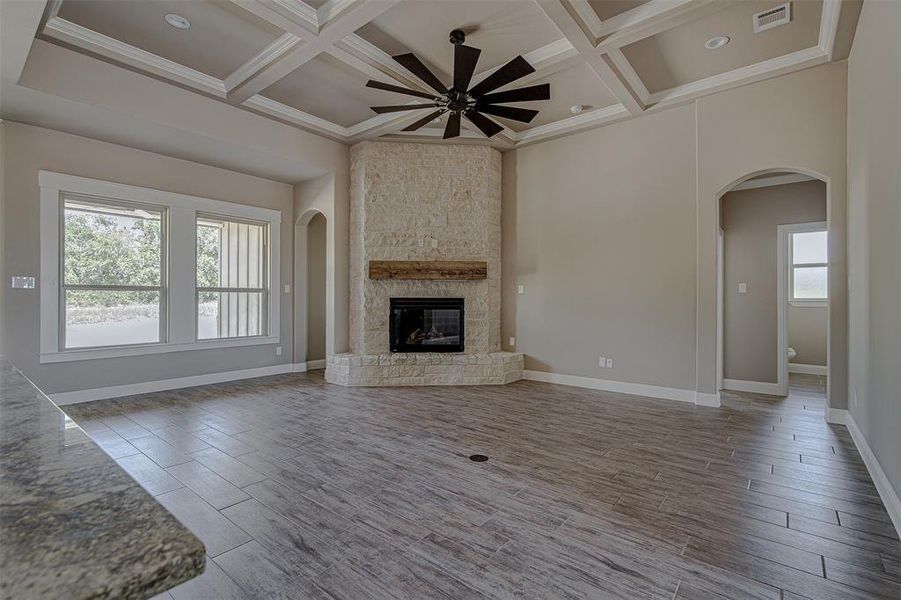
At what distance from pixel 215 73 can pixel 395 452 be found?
13.7 ft

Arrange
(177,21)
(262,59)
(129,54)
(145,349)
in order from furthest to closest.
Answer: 1. (145,349)
2. (262,59)
3. (129,54)
4. (177,21)

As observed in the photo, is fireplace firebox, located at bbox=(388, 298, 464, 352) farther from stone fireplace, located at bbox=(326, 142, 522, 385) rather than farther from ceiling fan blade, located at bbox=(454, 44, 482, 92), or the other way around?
ceiling fan blade, located at bbox=(454, 44, 482, 92)

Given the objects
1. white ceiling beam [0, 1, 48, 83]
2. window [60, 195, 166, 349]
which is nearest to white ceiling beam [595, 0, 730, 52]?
white ceiling beam [0, 1, 48, 83]

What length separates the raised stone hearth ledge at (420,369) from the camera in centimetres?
577

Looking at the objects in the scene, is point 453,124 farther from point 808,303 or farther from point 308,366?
point 808,303

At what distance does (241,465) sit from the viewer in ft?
10.0

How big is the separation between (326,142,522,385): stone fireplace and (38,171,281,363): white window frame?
1.39 meters

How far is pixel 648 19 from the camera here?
3.49 metres

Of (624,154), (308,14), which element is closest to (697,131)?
(624,154)

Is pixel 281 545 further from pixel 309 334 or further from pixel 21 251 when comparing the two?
pixel 309 334

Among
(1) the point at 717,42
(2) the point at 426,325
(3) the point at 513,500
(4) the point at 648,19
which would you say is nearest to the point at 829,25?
(1) the point at 717,42

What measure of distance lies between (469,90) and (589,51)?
1096mm

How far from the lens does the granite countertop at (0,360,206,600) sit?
410 millimetres

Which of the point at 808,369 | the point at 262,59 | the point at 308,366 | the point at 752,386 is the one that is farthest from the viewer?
the point at 308,366
